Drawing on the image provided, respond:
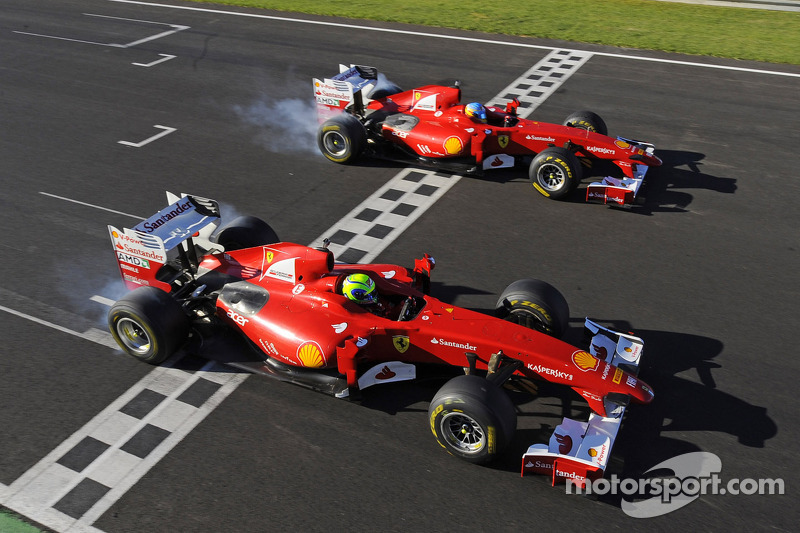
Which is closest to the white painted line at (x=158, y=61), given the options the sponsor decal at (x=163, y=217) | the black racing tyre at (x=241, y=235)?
the black racing tyre at (x=241, y=235)

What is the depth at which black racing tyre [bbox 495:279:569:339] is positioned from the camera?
858 centimetres

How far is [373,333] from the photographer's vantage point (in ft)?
27.0

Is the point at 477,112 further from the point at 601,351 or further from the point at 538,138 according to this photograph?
the point at 601,351

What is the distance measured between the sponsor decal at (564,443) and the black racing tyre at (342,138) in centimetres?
817

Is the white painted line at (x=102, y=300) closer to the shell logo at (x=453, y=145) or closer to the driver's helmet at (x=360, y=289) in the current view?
the driver's helmet at (x=360, y=289)

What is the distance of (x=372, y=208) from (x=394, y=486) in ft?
20.8

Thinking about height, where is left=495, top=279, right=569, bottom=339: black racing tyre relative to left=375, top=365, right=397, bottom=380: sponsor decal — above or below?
above

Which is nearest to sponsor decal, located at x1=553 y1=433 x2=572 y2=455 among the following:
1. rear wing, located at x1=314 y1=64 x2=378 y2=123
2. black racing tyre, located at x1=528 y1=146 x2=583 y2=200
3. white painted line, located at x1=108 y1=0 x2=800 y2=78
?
black racing tyre, located at x1=528 y1=146 x2=583 y2=200

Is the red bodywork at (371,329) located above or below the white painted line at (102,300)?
above

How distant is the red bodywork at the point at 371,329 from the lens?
7.87 meters

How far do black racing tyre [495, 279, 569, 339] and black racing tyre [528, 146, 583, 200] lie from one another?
163 inches

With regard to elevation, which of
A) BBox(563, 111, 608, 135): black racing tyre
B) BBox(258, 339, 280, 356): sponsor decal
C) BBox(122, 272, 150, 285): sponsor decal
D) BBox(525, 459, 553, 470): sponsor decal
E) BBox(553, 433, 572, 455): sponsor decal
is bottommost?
BBox(525, 459, 553, 470): sponsor decal

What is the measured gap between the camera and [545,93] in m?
17.4

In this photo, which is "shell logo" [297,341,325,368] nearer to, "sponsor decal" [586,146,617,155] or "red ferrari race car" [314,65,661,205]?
"red ferrari race car" [314,65,661,205]
